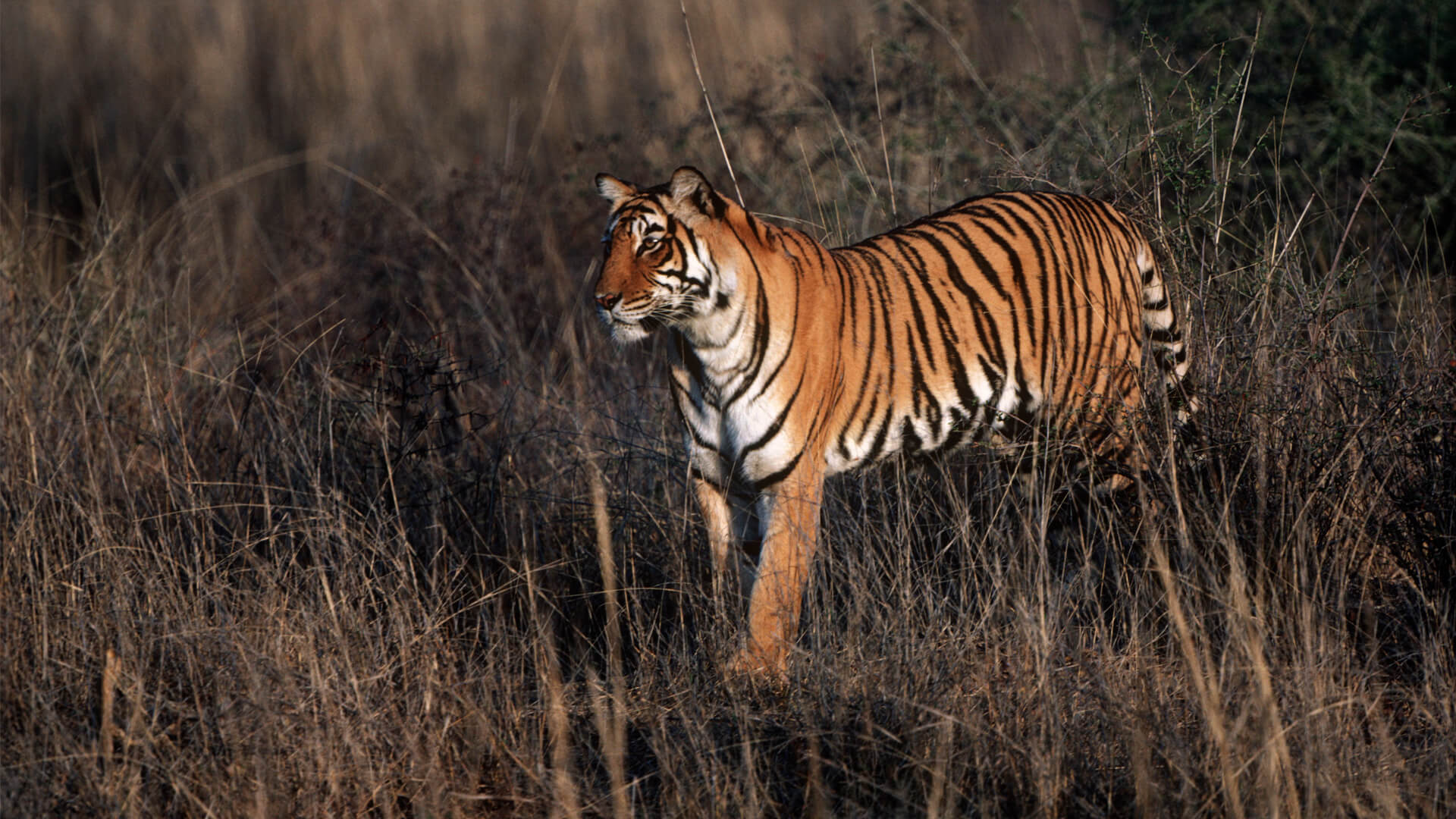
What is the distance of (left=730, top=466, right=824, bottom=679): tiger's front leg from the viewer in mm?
3430

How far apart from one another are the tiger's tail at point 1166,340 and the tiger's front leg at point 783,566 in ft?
3.36

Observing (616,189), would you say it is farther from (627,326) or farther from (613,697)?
(613,697)

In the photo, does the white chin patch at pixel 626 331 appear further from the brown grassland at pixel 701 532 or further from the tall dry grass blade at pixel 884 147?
the tall dry grass blade at pixel 884 147

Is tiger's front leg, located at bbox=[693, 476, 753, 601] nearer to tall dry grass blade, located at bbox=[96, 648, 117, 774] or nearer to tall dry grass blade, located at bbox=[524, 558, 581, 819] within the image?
tall dry grass blade, located at bbox=[524, 558, 581, 819]

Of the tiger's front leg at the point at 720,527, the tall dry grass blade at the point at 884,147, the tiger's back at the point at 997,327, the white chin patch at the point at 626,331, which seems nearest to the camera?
the white chin patch at the point at 626,331

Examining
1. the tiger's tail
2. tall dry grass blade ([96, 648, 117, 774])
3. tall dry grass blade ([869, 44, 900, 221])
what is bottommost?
tall dry grass blade ([96, 648, 117, 774])

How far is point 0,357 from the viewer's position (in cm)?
459

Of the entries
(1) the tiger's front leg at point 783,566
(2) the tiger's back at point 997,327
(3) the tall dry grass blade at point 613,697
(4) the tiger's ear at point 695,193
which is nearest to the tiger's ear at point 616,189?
(4) the tiger's ear at point 695,193

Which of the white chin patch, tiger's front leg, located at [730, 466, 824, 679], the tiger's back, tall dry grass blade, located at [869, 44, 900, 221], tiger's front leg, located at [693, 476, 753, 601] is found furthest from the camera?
tall dry grass blade, located at [869, 44, 900, 221]

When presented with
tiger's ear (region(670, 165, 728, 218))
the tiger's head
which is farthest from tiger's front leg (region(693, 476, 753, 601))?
tiger's ear (region(670, 165, 728, 218))

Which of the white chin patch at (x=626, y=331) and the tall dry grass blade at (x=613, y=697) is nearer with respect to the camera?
the tall dry grass blade at (x=613, y=697)

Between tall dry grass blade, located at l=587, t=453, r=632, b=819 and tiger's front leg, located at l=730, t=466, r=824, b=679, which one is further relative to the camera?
tiger's front leg, located at l=730, t=466, r=824, b=679

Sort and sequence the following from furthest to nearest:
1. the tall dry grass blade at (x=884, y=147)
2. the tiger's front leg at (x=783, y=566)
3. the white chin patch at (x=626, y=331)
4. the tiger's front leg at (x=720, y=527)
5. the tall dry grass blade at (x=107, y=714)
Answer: the tall dry grass blade at (x=884, y=147) < the tiger's front leg at (x=720, y=527) < the white chin patch at (x=626, y=331) < the tiger's front leg at (x=783, y=566) < the tall dry grass blade at (x=107, y=714)

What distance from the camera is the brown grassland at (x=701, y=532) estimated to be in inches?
110
